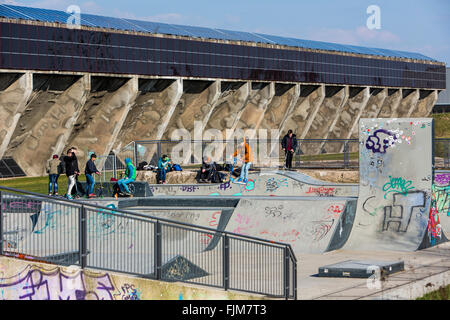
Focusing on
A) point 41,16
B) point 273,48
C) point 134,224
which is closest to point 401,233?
point 134,224

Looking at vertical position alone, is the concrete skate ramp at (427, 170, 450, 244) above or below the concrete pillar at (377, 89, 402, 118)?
below

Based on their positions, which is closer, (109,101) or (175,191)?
(175,191)

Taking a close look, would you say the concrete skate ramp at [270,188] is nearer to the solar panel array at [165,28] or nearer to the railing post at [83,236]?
the railing post at [83,236]

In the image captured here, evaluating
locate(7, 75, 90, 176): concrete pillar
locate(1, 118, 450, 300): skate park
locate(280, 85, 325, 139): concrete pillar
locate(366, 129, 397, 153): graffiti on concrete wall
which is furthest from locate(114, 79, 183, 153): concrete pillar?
locate(366, 129, 397, 153): graffiti on concrete wall

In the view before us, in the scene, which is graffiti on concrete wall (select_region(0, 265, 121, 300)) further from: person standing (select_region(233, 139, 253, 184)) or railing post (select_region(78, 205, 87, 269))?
person standing (select_region(233, 139, 253, 184))

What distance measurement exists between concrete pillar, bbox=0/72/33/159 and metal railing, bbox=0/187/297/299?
1237 inches

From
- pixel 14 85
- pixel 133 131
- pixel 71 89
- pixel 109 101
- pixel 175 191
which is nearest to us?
pixel 175 191

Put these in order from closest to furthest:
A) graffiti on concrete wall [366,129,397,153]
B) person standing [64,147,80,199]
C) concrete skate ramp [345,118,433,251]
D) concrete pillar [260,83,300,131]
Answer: concrete skate ramp [345,118,433,251], graffiti on concrete wall [366,129,397,153], person standing [64,147,80,199], concrete pillar [260,83,300,131]

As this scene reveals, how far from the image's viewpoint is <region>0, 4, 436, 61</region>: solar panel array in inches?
1781

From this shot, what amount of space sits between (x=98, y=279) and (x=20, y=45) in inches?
1325

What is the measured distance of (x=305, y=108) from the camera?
68875mm

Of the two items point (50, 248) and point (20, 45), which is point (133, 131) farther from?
point (50, 248)

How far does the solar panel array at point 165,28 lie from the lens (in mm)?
45250
